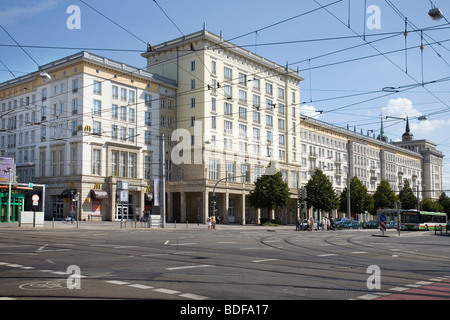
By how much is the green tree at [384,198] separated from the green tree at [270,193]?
36176 millimetres

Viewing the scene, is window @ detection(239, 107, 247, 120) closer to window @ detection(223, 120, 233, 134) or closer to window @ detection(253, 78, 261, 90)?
window @ detection(223, 120, 233, 134)

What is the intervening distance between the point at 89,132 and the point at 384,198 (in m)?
63.6

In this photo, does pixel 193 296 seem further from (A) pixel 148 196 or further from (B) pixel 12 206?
(A) pixel 148 196

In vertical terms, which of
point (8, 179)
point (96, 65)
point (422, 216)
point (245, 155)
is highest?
point (96, 65)

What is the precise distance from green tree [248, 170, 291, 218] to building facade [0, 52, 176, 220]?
584 inches

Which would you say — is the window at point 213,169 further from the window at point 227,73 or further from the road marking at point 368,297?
the road marking at point 368,297

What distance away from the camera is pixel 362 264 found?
14.4m

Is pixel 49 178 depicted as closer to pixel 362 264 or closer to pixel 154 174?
pixel 154 174

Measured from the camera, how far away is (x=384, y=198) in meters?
96.0

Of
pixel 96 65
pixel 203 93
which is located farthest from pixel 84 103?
pixel 203 93

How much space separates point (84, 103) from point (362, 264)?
48713 mm

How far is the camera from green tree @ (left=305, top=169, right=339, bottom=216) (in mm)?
76625

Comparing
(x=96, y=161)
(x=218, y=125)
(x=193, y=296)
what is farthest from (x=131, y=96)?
(x=193, y=296)
